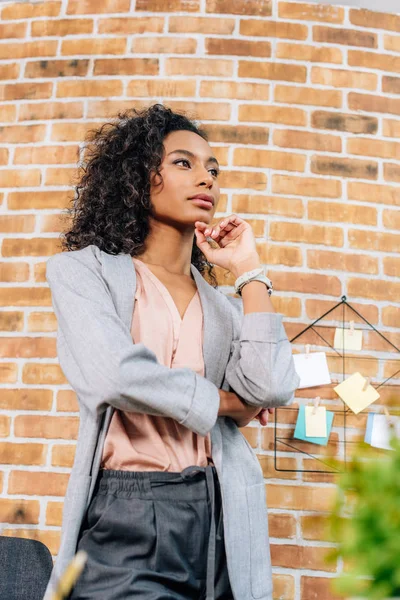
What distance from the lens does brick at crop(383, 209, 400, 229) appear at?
221 centimetres

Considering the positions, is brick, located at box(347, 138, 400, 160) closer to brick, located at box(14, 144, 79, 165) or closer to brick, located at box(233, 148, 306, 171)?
brick, located at box(233, 148, 306, 171)

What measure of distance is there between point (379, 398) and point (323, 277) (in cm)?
42

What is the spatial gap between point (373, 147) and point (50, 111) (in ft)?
3.70

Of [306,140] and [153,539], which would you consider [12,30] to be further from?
[153,539]

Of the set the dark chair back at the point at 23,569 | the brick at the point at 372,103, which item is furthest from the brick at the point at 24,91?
the dark chair back at the point at 23,569

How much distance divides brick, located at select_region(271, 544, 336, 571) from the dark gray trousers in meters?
0.68

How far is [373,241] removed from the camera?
219 centimetres

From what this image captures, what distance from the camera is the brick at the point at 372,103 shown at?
2283 millimetres

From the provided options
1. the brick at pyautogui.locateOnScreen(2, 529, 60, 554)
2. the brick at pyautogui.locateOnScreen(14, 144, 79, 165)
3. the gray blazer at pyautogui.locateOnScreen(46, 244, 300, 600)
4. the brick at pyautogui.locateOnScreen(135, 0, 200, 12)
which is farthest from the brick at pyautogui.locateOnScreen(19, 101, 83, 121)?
the brick at pyautogui.locateOnScreen(2, 529, 60, 554)

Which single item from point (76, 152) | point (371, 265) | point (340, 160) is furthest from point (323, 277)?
point (76, 152)

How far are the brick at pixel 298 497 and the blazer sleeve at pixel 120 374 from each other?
821 millimetres

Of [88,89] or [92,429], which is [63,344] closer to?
[92,429]

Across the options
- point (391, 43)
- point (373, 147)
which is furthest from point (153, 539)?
point (391, 43)

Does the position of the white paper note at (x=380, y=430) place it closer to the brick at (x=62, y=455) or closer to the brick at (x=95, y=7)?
the brick at (x=62, y=455)
